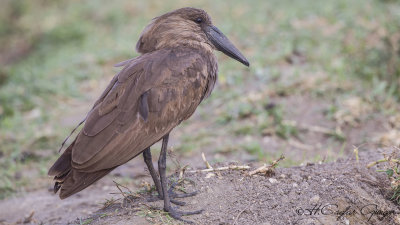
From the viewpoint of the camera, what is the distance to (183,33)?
13.9ft

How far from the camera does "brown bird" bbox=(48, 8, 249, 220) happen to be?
11.7 feet

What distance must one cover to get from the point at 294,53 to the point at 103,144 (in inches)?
185

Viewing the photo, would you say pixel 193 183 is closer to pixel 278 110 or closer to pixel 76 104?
pixel 278 110

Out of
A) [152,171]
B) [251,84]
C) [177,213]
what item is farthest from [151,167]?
[251,84]

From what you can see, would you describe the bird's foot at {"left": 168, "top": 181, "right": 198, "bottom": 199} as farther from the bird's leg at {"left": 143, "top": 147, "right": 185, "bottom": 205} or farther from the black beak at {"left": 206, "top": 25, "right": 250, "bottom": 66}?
the black beak at {"left": 206, "top": 25, "right": 250, "bottom": 66}

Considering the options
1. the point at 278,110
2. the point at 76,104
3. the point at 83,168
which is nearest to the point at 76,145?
the point at 83,168

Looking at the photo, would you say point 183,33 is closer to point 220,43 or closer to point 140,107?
point 220,43

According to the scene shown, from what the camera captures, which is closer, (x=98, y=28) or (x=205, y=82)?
(x=205, y=82)

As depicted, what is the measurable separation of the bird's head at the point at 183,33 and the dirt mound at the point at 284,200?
1.06 meters

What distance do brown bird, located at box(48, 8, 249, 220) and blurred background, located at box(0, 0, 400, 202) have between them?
1.47 metres

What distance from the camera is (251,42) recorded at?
26.9ft

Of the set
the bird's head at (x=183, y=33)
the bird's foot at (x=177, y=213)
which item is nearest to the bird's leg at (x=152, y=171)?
the bird's foot at (x=177, y=213)

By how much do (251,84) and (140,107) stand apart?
11.5ft

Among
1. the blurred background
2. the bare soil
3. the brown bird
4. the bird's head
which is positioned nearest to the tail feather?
the brown bird
